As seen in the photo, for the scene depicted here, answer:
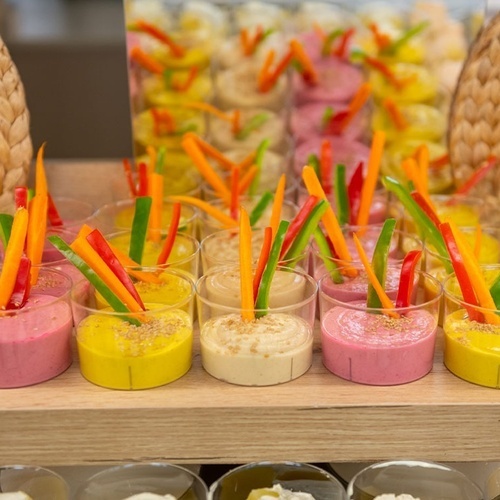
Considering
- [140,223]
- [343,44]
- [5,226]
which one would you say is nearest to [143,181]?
[140,223]

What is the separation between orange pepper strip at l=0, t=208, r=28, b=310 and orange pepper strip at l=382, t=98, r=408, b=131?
104cm

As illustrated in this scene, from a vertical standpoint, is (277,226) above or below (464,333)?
above

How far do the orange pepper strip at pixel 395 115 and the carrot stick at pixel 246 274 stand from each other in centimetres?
88

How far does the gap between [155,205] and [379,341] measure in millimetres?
455

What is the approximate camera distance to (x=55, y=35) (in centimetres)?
327

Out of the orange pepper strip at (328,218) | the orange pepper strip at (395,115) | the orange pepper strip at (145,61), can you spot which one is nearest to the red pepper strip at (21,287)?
the orange pepper strip at (328,218)

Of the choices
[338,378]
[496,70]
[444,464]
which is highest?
[496,70]

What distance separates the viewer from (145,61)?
75.7 inches

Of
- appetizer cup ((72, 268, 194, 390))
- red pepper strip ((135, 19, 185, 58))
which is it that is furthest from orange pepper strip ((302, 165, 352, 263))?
red pepper strip ((135, 19, 185, 58))

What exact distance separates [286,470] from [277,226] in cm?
36

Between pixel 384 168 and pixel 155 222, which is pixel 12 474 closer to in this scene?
pixel 155 222

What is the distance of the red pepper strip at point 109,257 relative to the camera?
3.82 feet

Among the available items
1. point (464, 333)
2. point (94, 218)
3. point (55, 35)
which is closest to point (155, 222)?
point (94, 218)

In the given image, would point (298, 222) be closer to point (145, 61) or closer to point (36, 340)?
point (36, 340)
